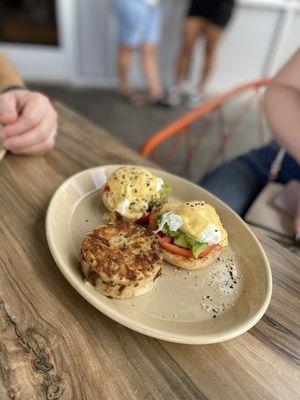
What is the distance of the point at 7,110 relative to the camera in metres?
0.87

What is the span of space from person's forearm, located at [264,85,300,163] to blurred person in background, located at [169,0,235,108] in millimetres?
2199

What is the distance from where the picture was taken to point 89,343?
1.90ft

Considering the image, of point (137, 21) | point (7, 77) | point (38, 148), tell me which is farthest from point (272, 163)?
point (137, 21)

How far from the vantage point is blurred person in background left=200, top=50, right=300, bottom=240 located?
107cm

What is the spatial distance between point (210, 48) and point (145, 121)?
940mm

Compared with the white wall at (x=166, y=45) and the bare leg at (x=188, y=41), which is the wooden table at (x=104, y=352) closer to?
the bare leg at (x=188, y=41)

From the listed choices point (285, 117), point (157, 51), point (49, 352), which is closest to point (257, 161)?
point (285, 117)

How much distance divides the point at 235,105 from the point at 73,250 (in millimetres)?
3197

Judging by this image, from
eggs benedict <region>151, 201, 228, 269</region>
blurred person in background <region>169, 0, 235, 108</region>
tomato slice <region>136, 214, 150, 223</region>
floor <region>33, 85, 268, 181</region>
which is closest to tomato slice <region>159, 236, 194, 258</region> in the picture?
eggs benedict <region>151, 201, 228, 269</region>

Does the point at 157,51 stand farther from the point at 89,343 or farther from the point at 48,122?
the point at 89,343

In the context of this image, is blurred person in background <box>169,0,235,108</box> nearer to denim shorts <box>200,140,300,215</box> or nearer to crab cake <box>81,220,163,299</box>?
denim shorts <box>200,140,300,215</box>

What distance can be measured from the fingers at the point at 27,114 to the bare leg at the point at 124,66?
97.9 inches

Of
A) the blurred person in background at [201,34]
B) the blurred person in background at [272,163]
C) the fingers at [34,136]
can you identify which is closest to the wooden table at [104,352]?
the fingers at [34,136]

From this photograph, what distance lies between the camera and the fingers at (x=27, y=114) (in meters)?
0.90
